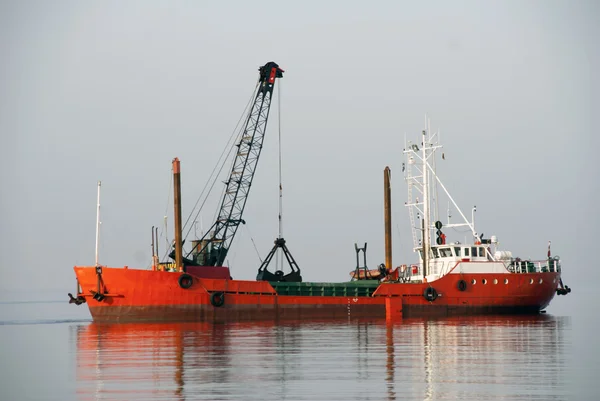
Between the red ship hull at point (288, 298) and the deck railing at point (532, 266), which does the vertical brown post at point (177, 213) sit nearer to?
the red ship hull at point (288, 298)

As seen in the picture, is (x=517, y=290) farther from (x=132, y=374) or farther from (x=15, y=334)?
(x=132, y=374)

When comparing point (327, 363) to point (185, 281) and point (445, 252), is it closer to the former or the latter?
point (185, 281)

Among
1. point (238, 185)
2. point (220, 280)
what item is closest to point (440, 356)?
point (220, 280)

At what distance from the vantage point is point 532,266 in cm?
5284

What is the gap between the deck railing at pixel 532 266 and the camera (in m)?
52.2

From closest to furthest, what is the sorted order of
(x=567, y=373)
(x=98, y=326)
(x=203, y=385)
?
(x=203, y=385) < (x=567, y=373) < (x=98, y=326)

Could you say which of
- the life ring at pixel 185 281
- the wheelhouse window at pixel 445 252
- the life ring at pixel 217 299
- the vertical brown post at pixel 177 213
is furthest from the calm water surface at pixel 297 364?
the wheelhouse window at pixel 445 252

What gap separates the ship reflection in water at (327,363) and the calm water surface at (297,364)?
0.03m

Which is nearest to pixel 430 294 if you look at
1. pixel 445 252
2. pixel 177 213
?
pixel 445 252

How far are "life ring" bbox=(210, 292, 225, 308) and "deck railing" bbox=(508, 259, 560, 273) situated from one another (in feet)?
56.3

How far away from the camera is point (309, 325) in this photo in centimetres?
4394

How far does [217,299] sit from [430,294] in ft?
39.9

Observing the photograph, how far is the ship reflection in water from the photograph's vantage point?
20031 mm

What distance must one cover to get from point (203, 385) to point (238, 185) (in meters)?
39.4
